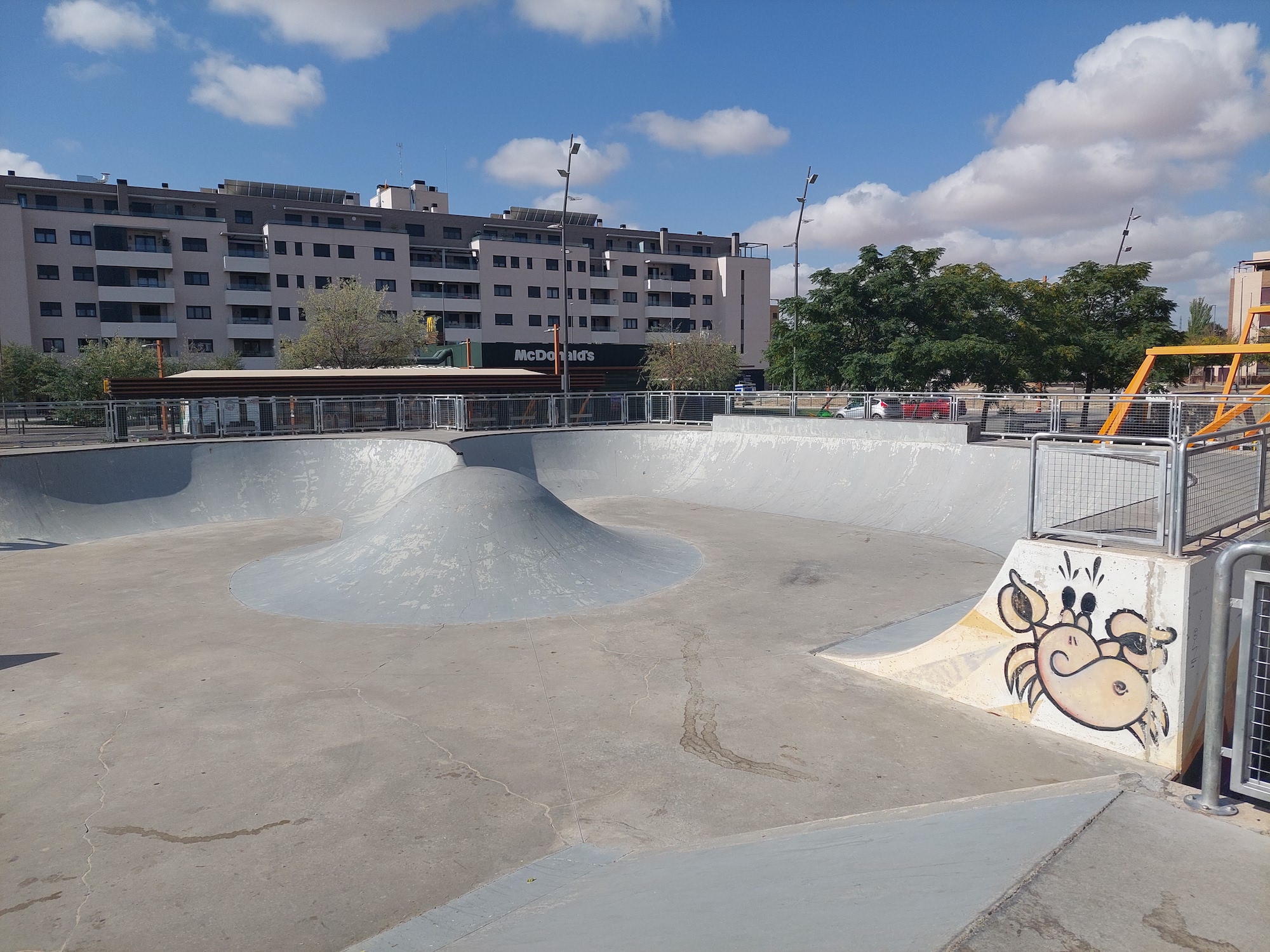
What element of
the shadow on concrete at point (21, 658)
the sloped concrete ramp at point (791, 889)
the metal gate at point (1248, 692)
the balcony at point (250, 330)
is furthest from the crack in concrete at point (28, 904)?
the balcony at point (250, 330)

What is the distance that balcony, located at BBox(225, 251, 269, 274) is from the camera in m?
58.5

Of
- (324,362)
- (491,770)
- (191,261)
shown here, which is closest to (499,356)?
(324,362)

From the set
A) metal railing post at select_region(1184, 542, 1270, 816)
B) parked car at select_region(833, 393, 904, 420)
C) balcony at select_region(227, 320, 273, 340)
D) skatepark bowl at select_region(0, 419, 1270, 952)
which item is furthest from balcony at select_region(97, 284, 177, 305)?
metal railing post at select_region(1184, 542, 1270, 816)

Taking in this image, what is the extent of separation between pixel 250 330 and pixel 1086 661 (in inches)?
2515

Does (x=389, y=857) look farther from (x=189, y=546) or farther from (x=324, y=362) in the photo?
(x=324, y=362)

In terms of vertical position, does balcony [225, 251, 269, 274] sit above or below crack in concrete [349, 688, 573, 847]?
above

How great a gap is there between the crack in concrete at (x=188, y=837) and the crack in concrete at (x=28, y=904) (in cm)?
62

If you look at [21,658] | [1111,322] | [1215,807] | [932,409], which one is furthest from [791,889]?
[1111,322]

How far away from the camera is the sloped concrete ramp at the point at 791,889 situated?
3.14m

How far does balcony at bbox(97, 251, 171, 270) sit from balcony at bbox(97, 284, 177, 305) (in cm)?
138

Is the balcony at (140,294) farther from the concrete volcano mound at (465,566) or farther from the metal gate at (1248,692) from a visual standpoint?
the metal gate at (1248,692)

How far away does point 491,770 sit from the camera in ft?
19.7

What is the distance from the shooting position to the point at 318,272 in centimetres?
6122

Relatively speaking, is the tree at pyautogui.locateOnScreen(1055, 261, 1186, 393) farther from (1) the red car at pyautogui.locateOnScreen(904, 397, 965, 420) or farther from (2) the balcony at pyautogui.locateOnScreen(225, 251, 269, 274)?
(2) the balcony at pyautogui.locateOnScreen(225, 251, 269, 274)
